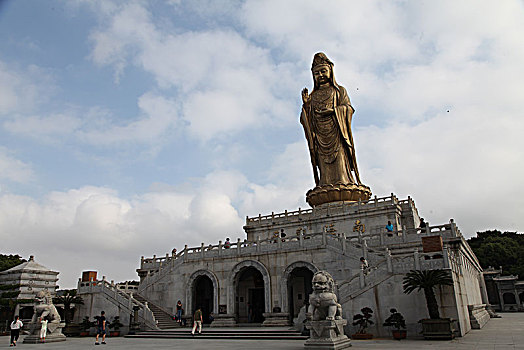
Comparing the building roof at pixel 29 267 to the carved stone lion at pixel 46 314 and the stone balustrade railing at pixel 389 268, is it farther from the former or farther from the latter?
the stone balustrade railing at pixel 389 268

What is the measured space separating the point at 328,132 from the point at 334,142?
1.19 meters

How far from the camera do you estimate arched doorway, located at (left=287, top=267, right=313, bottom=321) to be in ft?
93.9

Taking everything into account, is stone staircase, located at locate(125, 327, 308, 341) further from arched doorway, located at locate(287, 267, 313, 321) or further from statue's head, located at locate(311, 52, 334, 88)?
statue's head, located at locate(311, 52, 334, 88)

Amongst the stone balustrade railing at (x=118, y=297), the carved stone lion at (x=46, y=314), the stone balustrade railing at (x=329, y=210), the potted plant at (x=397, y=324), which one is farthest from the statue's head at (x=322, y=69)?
the carved stone lion at (x=46, y=314)

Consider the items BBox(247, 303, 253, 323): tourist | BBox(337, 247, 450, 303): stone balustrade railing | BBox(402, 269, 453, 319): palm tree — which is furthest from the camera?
BBox(247, 303, 253, 323): tourist

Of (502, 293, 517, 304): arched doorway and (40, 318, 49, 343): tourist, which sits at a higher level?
(502, 293, 517, 304): arched doorway

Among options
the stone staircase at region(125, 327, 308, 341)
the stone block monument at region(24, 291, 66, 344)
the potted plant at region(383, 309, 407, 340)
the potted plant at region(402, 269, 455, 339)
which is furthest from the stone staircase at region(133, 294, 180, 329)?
the potted plant at region(402, 269, 455, 339)

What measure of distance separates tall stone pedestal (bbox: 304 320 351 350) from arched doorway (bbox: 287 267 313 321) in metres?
14.1

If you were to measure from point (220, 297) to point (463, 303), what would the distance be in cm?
1515

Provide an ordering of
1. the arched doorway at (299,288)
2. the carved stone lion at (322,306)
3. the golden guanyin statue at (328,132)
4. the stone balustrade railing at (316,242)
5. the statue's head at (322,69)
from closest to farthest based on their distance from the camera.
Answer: the carved stone lion at (322,306)
the stone balustrade railing at (316,242)
the arched doorway at (299,288)
the golden guanyin statue at (328,132)
the statue's head at (322,69)

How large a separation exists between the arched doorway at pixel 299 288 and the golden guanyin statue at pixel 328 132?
10.9 m

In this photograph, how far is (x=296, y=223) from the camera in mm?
36188

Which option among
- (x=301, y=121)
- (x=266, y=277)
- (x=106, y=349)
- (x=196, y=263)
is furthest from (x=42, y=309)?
(x=301, y=121)

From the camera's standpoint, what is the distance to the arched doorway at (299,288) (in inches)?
1126
